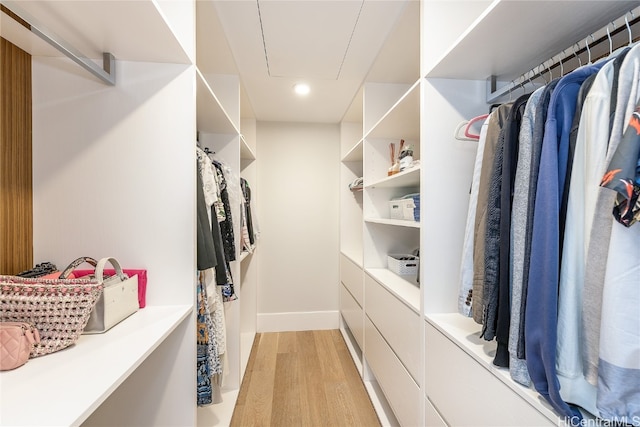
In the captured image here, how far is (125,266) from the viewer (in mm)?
1076

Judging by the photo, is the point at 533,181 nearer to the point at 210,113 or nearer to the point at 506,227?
the point at 506,227

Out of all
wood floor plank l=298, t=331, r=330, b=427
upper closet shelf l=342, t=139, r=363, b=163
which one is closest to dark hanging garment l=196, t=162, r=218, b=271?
wood floor plank l=298, t=331, r=330, b=427

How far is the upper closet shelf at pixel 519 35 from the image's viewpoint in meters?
0.75

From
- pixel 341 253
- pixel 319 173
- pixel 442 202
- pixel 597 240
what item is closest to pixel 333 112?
pixel 319 173

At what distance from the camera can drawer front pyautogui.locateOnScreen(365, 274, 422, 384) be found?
123cm

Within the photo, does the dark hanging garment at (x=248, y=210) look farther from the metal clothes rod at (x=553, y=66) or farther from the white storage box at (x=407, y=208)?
the metal clothes rod at (x=553, y=66)

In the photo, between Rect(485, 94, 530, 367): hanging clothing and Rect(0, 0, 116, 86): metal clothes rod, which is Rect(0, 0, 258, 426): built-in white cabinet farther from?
Rect(485, 94, 530, 367): hanging clothing

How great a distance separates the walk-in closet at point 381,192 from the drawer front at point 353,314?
0.64 feet

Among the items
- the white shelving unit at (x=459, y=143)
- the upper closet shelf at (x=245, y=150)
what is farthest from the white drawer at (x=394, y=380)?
the upper closet shelf at (x=245, y=150)

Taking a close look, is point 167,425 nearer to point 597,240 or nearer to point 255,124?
point 597,240

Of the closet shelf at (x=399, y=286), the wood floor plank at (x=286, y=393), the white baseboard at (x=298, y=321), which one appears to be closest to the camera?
the closet shelf at (x=399, y=286)

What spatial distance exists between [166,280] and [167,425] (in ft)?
1.78

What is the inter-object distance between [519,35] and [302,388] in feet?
7.47

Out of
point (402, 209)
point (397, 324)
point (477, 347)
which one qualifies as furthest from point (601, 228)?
point (402, 209)
